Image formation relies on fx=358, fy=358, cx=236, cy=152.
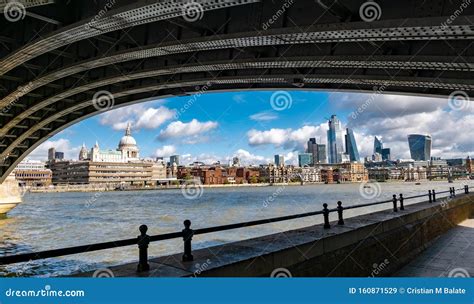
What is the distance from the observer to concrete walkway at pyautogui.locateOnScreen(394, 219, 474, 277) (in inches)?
377

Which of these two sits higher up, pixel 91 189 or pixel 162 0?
pixel 162 0

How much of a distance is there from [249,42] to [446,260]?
30.0 feet

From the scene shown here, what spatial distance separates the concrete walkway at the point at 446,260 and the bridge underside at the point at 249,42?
19.2 ft

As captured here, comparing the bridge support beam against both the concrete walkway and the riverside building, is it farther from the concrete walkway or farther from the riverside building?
the riverside building

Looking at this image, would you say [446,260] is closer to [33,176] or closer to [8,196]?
[8,196]

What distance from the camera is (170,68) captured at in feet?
53.9

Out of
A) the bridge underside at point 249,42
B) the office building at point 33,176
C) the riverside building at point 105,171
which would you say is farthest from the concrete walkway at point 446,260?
the office building at point 33,176

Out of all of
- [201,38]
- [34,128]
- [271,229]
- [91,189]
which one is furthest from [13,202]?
[91,189]

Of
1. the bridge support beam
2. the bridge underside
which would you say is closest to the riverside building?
the bridge support beam

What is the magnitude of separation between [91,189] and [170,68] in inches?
6268

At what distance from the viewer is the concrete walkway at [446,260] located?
9570 mm

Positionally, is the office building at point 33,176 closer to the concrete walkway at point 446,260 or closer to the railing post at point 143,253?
the concrete walkway at point 446,260

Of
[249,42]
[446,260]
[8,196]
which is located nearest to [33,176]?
[8,196]

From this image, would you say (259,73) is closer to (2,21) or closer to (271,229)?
(2,21)
